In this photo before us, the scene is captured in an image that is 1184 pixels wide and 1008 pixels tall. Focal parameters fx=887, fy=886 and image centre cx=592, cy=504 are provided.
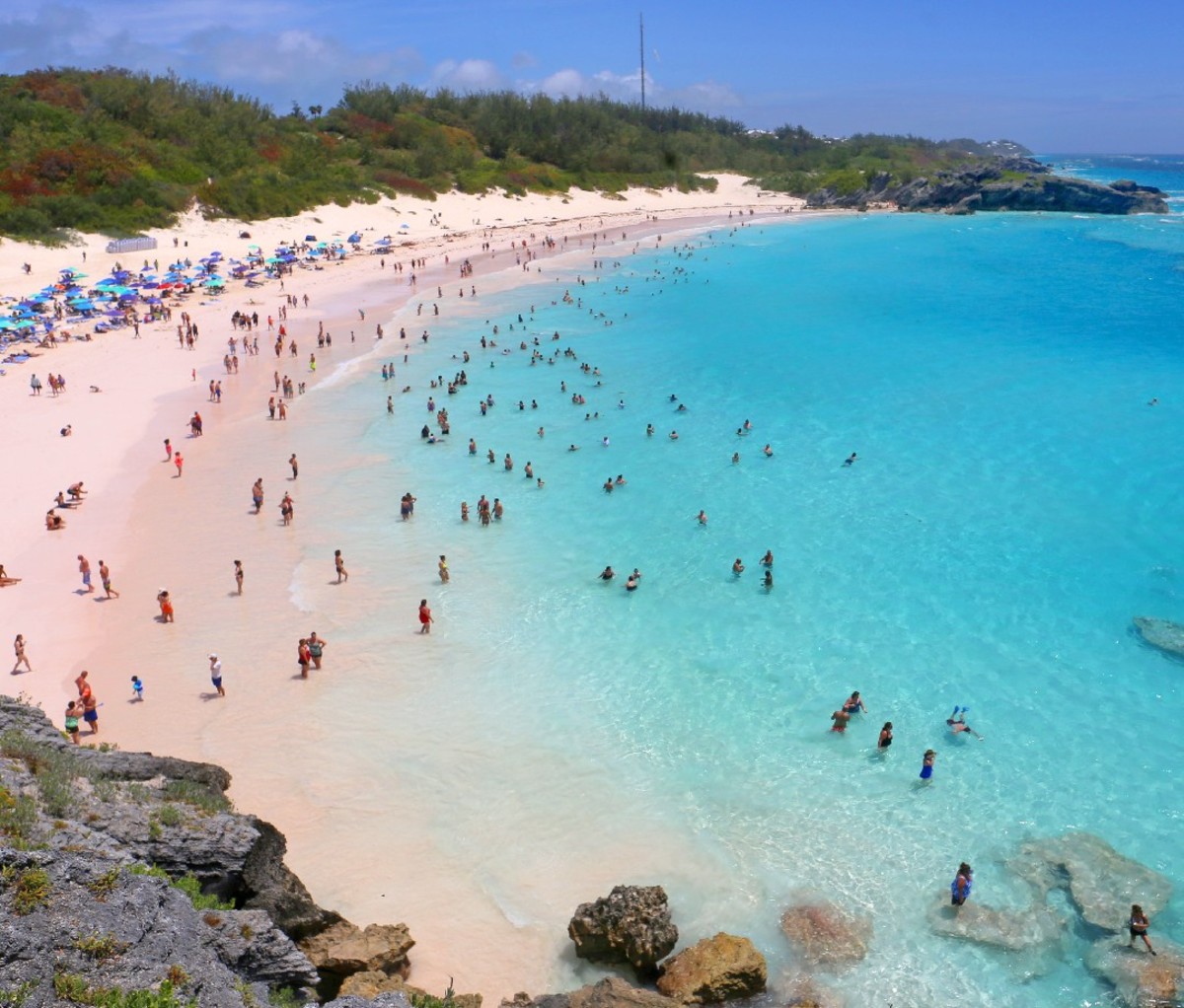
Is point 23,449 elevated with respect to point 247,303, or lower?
lower

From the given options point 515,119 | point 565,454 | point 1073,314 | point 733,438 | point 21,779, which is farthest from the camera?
point 515,119

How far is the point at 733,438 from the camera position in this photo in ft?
110

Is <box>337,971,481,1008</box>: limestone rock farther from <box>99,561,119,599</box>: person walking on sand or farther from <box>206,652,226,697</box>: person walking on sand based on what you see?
<box>99,561,119,599</box>: person walking on sand

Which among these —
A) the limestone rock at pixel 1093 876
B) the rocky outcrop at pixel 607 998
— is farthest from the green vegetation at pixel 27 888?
the limestone rock at pixel 1093 876

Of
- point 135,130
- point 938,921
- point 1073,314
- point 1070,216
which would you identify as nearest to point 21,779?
point 938,921

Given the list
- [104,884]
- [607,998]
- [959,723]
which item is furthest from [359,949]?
[959,723]

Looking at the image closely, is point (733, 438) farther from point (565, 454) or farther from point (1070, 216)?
point (1070, 216)

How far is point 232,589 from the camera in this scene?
2088 centimetres

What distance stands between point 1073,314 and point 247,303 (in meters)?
50.6

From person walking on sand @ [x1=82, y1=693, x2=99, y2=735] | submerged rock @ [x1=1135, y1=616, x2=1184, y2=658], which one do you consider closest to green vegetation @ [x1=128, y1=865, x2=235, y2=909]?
person walking on sand @ [x1=82, y1=693, x2=99, y2=735]

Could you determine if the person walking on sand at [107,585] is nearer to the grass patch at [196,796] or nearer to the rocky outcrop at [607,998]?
the grass patch at [196,796]

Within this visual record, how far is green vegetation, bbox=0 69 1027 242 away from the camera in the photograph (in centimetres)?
5916

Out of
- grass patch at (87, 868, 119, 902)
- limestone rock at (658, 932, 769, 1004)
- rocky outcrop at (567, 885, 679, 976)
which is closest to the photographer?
grass patch at (87, 868, 119, 902)

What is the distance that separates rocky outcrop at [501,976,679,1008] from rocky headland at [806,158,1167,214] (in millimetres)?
125832
